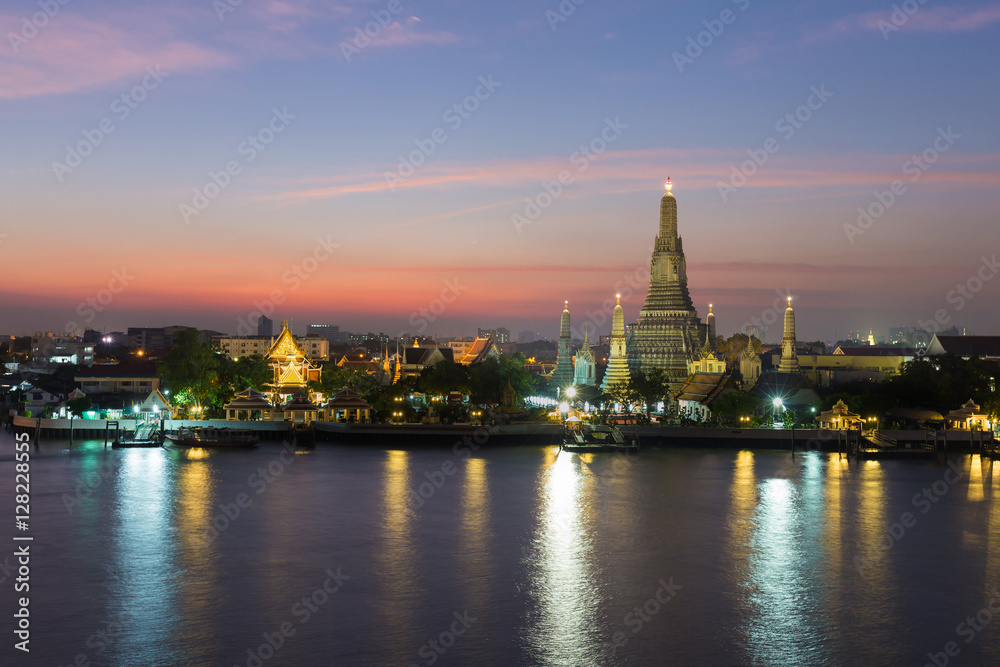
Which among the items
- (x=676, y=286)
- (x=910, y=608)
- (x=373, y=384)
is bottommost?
(x=910, y=608)

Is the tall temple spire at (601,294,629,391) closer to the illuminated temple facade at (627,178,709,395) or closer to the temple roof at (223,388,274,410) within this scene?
the illuminated temple facade at (627,178,709,395)

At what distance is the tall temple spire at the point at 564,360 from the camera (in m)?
89.3

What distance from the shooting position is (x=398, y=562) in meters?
25.2

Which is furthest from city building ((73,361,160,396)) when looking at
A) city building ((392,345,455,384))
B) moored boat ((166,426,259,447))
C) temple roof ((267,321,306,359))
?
moored boat ((166,426,259,447))

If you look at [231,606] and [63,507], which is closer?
[231,606]

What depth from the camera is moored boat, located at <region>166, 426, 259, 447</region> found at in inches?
2083

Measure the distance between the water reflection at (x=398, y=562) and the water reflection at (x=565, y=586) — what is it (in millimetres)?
2806

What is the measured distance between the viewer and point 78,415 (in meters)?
59.3

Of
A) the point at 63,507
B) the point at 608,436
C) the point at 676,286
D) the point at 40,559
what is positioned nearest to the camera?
the point at 40,559

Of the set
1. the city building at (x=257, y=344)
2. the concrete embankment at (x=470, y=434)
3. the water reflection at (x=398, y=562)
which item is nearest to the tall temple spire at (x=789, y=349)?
the concrete embankment at (x=470, y=434)

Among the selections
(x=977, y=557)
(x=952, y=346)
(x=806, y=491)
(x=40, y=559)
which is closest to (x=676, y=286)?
(x=952, y=346)

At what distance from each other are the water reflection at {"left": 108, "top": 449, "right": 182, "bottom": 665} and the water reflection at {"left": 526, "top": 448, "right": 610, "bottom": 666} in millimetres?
7742

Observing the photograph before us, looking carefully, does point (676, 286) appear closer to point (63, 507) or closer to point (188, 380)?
point (188, 380)

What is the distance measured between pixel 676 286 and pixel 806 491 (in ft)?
160
